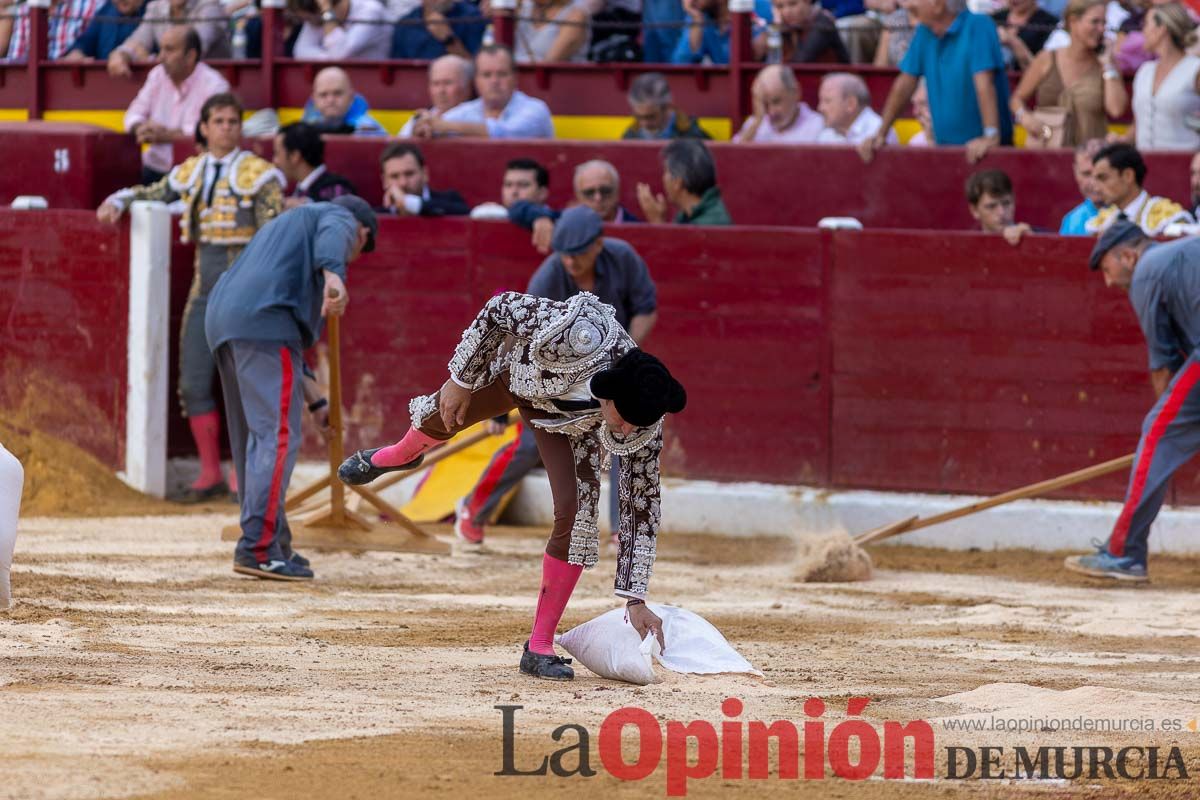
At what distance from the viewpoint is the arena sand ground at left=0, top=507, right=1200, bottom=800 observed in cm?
463

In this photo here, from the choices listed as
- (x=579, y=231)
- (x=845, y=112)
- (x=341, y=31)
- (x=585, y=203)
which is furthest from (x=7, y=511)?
(x=341, y=31)

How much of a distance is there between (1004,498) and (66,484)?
14.6 ft

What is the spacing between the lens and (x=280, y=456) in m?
7.71

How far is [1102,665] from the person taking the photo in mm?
6332

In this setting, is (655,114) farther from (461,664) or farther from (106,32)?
(461,664)

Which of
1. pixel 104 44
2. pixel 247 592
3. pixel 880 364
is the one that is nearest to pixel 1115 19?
pixel 880 364

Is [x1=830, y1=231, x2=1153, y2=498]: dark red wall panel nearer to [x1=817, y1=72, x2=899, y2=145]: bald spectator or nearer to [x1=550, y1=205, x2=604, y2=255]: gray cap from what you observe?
[x1=817, y1=72, x2=899, y2=145]: bald spectator

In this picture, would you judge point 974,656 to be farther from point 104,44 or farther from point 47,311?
point 104,44

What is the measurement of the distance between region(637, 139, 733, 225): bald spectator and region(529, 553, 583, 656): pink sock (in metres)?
3.88

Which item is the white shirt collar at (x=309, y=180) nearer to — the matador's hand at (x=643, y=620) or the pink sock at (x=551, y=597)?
the pink sock at (x=551, y=597)

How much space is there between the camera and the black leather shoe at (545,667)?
19.0ft

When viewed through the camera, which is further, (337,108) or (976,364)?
(337,108)

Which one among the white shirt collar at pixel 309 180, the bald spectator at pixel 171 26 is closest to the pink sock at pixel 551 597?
the white shirt collar at pixel 309 180

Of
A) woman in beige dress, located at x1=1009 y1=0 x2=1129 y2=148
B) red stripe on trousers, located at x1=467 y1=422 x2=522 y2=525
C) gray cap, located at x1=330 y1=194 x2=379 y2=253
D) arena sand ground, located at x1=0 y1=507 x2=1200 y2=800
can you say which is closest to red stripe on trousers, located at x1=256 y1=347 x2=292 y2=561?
arena sand ground, located at x1=0 y1=507 x2=1200 y2=800
